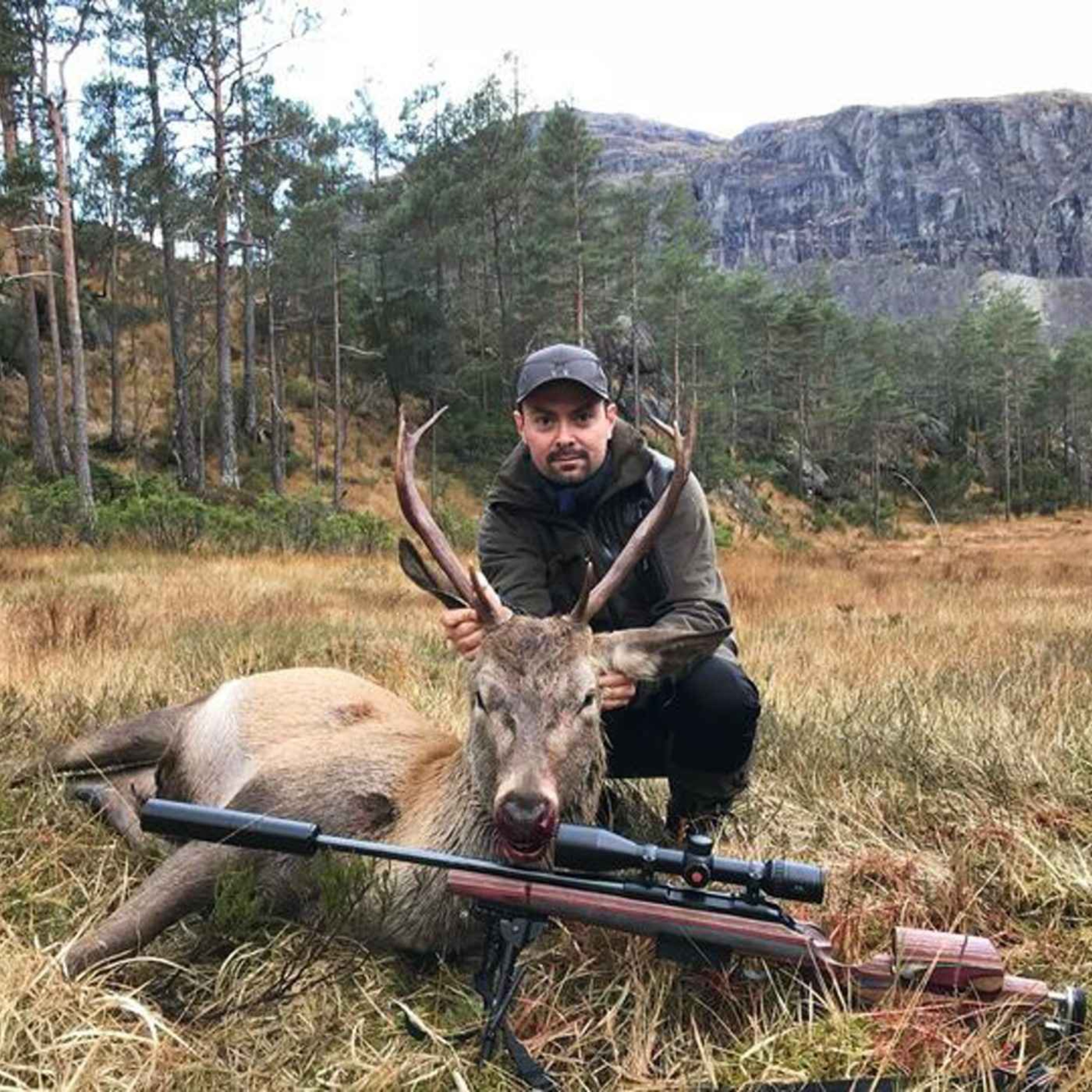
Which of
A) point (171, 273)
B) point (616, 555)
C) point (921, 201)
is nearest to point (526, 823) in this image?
point (616, 555)

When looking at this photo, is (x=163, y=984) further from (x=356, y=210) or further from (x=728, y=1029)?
(x=356, y=210)

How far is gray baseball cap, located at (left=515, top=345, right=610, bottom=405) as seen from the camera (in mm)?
3754

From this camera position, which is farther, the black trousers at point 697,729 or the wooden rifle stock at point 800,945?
the black trousers at point 697,729

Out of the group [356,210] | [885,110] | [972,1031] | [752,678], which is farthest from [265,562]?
[885,110]

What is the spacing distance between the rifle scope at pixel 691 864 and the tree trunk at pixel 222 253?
20911 mm

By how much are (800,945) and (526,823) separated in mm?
691

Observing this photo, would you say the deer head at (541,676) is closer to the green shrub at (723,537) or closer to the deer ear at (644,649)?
the deer ear at (644,649)

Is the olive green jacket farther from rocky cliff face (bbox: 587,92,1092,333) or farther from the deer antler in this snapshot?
rocky cliff face (bbox: 587,92,1092,333)

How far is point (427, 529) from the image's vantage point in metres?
3.40

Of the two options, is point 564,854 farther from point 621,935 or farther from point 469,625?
point 469,625

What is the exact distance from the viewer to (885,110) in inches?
6412

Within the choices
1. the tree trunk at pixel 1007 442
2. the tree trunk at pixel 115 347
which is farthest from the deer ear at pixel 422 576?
the tree trunk at pixel 1007 442

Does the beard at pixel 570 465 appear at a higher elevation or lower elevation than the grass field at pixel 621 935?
higher

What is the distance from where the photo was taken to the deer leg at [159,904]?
9.09ft
